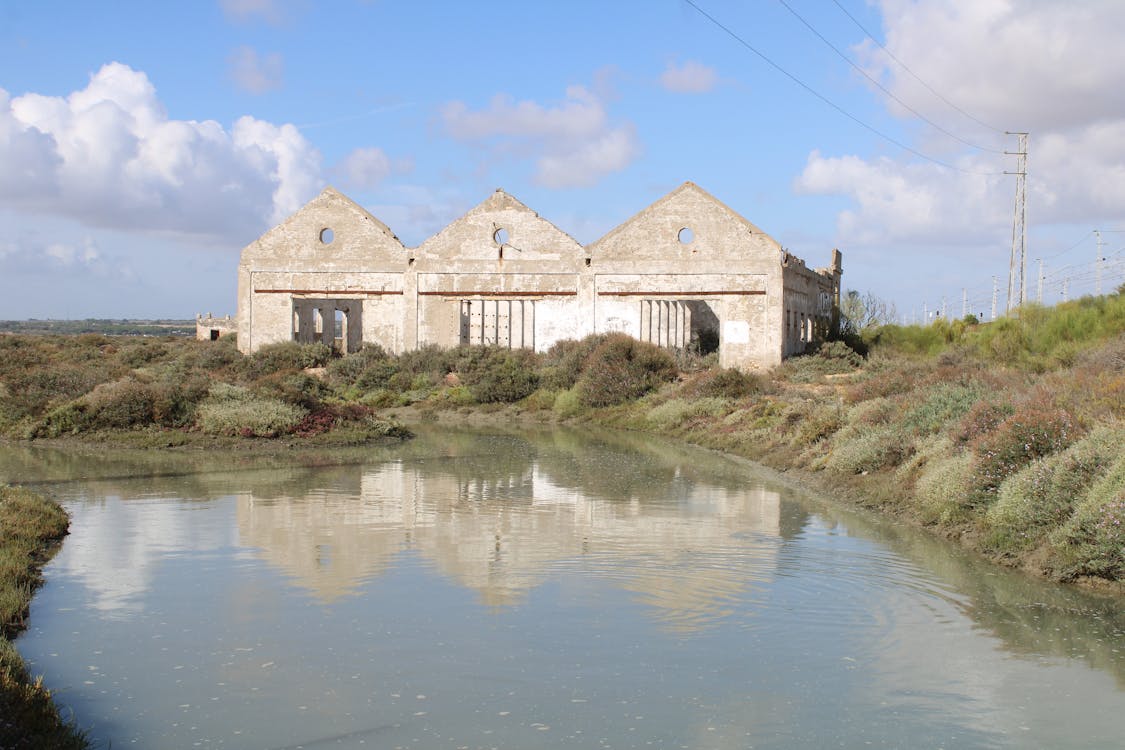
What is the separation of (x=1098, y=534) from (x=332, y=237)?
36.4 meters

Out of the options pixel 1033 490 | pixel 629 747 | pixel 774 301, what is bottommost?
pixel 629 747

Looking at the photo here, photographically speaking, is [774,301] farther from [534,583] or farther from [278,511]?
[534,583]

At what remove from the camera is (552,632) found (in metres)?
10.1

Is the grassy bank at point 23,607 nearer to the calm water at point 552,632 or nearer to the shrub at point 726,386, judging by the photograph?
the calm water at point 552,632

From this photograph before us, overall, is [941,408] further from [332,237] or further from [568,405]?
[332,237]

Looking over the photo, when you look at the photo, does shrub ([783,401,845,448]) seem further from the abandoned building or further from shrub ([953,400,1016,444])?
the abandoned building

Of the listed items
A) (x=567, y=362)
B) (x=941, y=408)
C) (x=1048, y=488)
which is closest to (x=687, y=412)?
(x=567, y=362)

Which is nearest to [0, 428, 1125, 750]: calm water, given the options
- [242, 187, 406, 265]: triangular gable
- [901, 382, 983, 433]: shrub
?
[901, 382, 983, 433]: shrub

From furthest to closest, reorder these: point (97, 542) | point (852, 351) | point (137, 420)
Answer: point (852, 351), point (137, 420), point (97, 542)

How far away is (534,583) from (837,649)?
3554mm

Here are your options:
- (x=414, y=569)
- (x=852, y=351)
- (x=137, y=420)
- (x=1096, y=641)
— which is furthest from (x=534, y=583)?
(x=852, y=351)

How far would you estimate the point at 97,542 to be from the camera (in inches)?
559

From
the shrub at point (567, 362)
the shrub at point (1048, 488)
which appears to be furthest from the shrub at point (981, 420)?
the shrub at point (567, 362)

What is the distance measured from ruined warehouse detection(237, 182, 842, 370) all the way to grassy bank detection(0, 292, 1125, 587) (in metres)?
1.69
